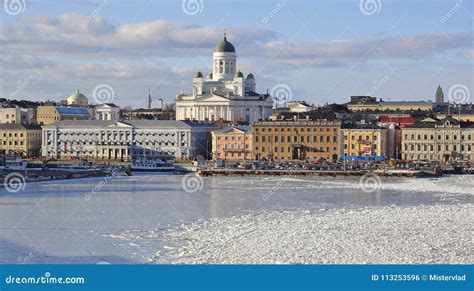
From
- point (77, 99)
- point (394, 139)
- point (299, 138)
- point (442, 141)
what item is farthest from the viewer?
point (77, 99)

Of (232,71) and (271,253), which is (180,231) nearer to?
(271,253)

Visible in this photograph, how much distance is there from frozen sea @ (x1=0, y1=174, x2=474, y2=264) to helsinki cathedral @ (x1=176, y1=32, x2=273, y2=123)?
24.4 metres

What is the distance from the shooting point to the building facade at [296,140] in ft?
107

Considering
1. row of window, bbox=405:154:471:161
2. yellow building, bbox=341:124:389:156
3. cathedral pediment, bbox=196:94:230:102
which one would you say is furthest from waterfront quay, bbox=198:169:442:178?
cathedral pediment, bbox=196:94:230:102

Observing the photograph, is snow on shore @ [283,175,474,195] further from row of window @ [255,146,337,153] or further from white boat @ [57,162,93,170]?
row of window @ [255,146,337,153]

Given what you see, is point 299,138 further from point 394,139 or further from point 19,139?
point 19,139

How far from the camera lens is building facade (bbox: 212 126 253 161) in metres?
33.8

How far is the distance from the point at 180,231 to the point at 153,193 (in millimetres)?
6530

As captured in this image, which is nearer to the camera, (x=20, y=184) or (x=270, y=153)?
(x=20, y=184)

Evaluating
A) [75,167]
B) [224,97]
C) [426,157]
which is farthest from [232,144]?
[224,97]

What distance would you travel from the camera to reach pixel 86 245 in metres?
10.7

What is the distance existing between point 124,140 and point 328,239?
25.2 metres

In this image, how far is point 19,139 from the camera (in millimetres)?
37031

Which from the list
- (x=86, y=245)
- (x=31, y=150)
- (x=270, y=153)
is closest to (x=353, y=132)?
(x=270, y=153)
